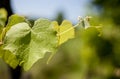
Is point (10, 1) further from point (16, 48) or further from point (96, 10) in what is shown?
point (96, 10)

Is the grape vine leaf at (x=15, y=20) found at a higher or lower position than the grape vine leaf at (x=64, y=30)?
higher

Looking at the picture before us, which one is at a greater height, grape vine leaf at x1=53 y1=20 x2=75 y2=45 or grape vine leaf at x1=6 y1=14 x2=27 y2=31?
grape vine leaf at x1=6 y1=14 x2=27 y2=31

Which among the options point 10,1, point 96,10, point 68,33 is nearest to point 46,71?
point 96,10

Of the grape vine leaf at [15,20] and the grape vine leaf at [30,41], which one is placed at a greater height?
the grape vine leaf at [15,20]
